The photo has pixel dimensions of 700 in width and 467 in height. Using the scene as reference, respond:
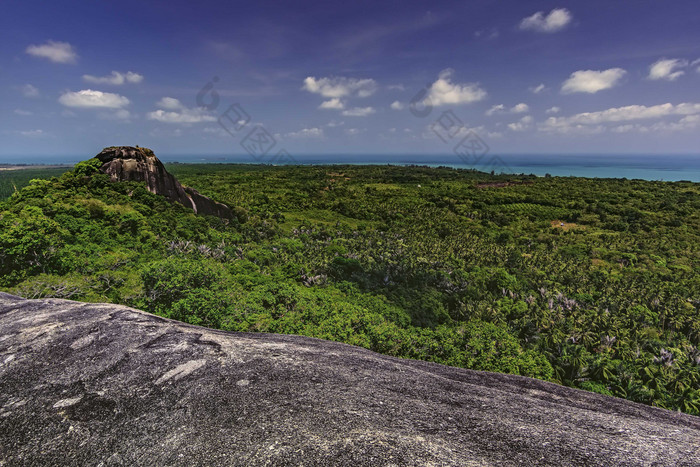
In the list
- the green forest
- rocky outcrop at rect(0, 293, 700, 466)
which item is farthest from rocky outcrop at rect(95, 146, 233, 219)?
rocky outcrop at rect(0, 293, 700, 466)

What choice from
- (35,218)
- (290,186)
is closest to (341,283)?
(35,218)

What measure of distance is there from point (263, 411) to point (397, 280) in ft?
49.9

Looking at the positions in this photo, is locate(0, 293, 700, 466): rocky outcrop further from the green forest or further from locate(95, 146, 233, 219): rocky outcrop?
locate(95, 146, 233, 219): rocky outcrop

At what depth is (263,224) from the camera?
2969 centimetres

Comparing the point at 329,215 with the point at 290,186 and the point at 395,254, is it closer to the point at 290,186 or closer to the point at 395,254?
the point at 395,254

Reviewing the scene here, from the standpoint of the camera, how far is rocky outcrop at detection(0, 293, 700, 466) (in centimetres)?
450

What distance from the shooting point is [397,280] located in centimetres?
1984

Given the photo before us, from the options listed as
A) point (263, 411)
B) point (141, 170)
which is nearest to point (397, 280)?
point (263, 411)

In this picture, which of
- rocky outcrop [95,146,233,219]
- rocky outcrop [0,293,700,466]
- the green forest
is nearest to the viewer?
rocky outcrop [0,293,700,466]

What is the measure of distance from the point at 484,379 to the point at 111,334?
30.2 feet

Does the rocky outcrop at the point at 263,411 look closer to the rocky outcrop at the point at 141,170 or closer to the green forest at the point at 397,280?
the green forest at the point at 397,280

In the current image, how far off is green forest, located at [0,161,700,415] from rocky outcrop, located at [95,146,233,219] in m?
1.19

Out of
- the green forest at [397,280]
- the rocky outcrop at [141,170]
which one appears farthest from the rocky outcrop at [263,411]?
the rocky outcrop at [141,170]

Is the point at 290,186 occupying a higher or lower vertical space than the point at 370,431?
higher
